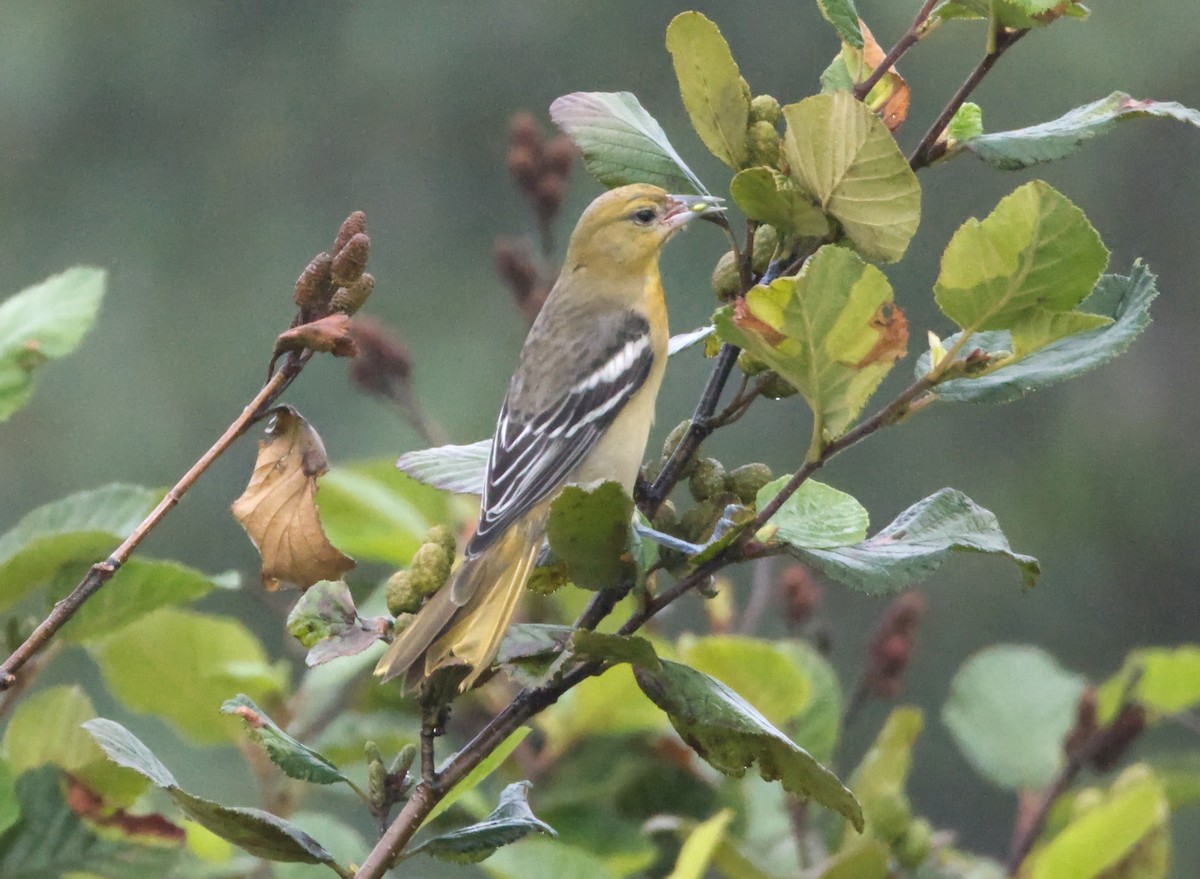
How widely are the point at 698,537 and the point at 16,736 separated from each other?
743 millimetres

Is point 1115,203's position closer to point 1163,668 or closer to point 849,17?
point 1163,668

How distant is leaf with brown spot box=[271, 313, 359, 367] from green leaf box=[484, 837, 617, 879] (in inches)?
29.4

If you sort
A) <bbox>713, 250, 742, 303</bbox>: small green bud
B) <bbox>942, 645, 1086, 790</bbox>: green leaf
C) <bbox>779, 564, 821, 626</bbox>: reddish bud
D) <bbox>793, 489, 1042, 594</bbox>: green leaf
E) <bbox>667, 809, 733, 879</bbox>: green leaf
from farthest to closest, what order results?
<bbox>779, 564, 821, 626</bbox>: reddish bud, <bbox>942, 645, 1086, 790</bbox>: green leaf, <bbox>667, 809, 733, 879</bbox>: green leaf, <bbox>713, 250, 742, 303</bbox>: small green bud, <bbox>793, 489, 1042, 594</bbox>: green leaf

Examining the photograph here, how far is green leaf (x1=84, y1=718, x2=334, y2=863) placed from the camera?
1085 millimetres

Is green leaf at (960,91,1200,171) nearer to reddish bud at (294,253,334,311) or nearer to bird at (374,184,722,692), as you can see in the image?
bird at (374,184,722,692)

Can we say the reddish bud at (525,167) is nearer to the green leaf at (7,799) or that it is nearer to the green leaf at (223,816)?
the green leaf at (7,799)

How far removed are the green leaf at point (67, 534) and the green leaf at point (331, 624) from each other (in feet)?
1.18

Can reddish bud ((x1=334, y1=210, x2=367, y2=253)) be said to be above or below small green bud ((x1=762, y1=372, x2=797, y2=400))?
above

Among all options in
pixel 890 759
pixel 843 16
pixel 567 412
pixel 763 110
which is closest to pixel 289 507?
pixel 763 110

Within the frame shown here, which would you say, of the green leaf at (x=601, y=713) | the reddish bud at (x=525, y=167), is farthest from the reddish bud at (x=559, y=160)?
the green leaf at (x=601, y=713)

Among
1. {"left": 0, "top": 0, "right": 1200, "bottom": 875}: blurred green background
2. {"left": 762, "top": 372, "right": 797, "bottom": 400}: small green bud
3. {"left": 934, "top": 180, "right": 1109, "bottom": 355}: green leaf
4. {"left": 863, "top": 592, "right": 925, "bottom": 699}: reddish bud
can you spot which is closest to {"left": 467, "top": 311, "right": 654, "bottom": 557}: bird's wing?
{"left": 863, "top": 592, "right": 925, "bottom": 699}: reddish bud

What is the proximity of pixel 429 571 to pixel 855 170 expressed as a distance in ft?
1.47

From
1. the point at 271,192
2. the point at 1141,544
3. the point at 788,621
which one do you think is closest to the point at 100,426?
the point at 271,192

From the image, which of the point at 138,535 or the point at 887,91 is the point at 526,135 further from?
the point at 138,535
